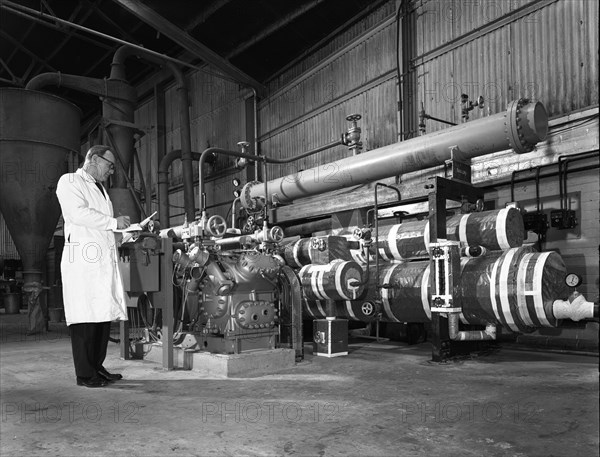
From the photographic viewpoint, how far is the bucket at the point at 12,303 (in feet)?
35.7

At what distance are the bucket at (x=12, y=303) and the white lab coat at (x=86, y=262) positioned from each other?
8554 millimetres

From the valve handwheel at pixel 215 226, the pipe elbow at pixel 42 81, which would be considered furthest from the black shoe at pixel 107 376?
the pipe elbow at pixel 42 81

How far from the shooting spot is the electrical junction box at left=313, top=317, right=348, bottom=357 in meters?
4.96

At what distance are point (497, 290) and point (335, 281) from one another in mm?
1507

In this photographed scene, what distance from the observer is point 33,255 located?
7.23 metres

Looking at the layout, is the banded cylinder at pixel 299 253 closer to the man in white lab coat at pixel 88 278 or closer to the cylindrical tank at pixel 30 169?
the man in white lab coat at pixel 88 278

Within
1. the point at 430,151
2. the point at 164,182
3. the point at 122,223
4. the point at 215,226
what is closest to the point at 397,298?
the point at 430,151

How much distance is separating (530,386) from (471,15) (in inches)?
169

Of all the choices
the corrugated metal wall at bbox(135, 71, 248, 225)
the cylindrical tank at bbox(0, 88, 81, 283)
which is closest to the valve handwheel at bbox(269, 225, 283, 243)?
the cylindrical tank at bbox(0, 88, 81, 283)

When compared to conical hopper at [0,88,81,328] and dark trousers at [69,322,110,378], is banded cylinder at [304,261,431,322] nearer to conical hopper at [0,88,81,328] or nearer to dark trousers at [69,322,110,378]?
dark trousers at [69,322,110,378]

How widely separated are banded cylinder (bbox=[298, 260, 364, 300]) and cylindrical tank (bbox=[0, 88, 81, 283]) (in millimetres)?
4145

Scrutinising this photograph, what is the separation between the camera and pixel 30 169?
7.09 meters

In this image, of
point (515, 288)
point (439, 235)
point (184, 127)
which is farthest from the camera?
point (184, 127)

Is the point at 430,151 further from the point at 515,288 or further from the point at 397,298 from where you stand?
the point at 515,288
